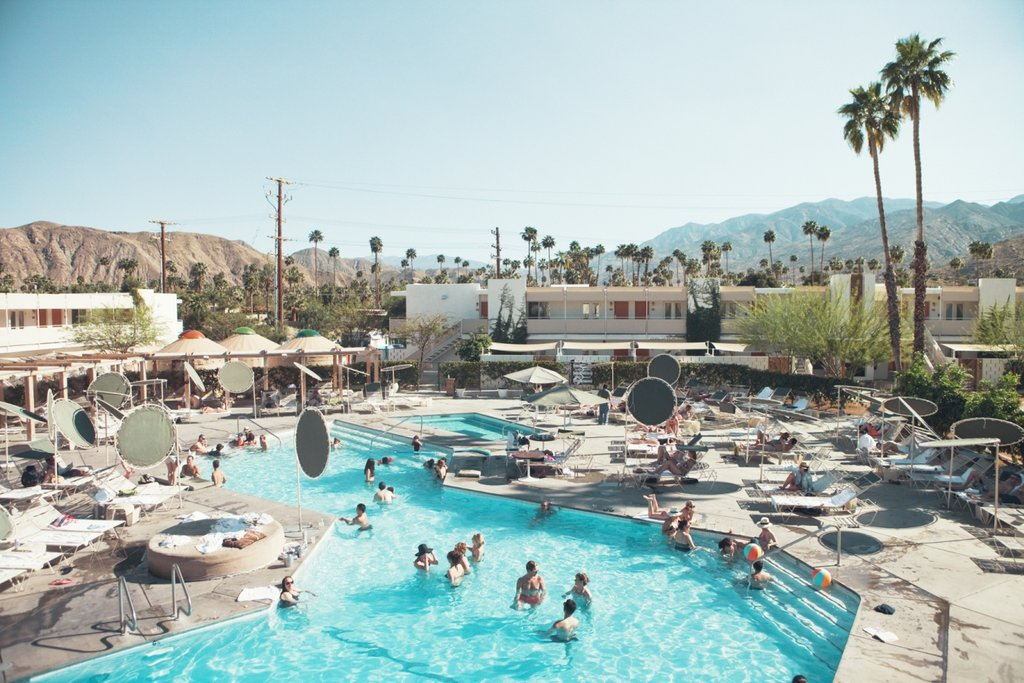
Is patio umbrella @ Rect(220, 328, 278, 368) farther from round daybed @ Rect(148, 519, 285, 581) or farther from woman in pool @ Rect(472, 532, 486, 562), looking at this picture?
woman in pool @ Rect(472, 532, 486, 562)

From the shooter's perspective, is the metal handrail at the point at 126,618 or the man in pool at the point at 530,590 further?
the man in pool at the point at 530,590

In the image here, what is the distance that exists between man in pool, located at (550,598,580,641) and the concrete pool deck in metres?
3.74

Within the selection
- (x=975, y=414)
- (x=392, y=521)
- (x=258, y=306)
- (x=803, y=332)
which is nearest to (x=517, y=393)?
(x=803, y=332)

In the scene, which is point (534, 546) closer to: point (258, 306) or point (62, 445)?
point (62, 445)

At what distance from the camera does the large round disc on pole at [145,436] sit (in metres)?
13.4

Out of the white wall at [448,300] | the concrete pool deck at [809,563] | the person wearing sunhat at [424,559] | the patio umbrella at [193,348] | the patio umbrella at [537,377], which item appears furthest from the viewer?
the white wall at [448,300]

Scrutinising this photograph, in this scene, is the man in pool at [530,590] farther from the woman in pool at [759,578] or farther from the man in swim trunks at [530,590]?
the woman in pool at [759,578]

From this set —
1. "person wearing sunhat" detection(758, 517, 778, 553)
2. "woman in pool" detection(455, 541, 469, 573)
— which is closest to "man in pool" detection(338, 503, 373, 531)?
"woman in pool" detection(455, 541, 469, 573)

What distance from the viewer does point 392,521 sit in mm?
15586

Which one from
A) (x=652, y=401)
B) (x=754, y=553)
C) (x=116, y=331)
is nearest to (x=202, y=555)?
(x=754, y=553)

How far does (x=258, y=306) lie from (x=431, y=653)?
8387 cm

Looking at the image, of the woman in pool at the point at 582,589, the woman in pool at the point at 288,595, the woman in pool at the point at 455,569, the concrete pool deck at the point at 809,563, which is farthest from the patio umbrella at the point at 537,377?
the woman in pool at the point at 288,595

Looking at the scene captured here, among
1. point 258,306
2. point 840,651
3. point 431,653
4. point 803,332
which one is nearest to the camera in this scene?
point 840,651

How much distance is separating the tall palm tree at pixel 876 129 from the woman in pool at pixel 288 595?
26351 millimetres
